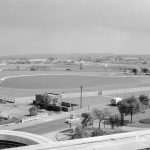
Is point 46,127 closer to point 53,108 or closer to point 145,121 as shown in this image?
point 53,108

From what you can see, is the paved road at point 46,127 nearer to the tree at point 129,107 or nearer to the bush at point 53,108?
the tree at point 129,107

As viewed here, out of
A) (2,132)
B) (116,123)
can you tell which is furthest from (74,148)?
(116,123)

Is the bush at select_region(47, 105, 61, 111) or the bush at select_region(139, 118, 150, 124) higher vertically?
the bush at select_region(47, 105, 61, 111)

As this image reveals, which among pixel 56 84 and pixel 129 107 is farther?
pixel 56 84

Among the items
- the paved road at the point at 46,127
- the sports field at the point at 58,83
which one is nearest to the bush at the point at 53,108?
the paved road at the point at 46,127

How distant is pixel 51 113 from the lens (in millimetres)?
41531

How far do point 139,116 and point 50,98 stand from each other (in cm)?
1497

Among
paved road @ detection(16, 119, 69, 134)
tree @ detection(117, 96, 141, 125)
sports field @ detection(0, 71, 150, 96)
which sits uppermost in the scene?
tree @ detection(117, 96, 141, 125)

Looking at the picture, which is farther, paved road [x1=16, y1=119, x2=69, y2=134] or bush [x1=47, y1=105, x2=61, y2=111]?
bush [x1=47, y1=105, x2=61, y2=111]

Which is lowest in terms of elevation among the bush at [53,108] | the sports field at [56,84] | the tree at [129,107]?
the bush at [53,108]

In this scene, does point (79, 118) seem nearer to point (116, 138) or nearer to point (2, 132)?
point (2, 132)

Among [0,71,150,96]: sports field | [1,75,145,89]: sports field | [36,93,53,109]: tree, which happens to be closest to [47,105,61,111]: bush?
[36,93,53,109]: tree

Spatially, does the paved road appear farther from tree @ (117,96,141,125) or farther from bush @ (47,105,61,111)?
bush @ (47,105,61,111)

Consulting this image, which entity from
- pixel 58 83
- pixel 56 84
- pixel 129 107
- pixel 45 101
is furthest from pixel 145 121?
pixel 58 83
